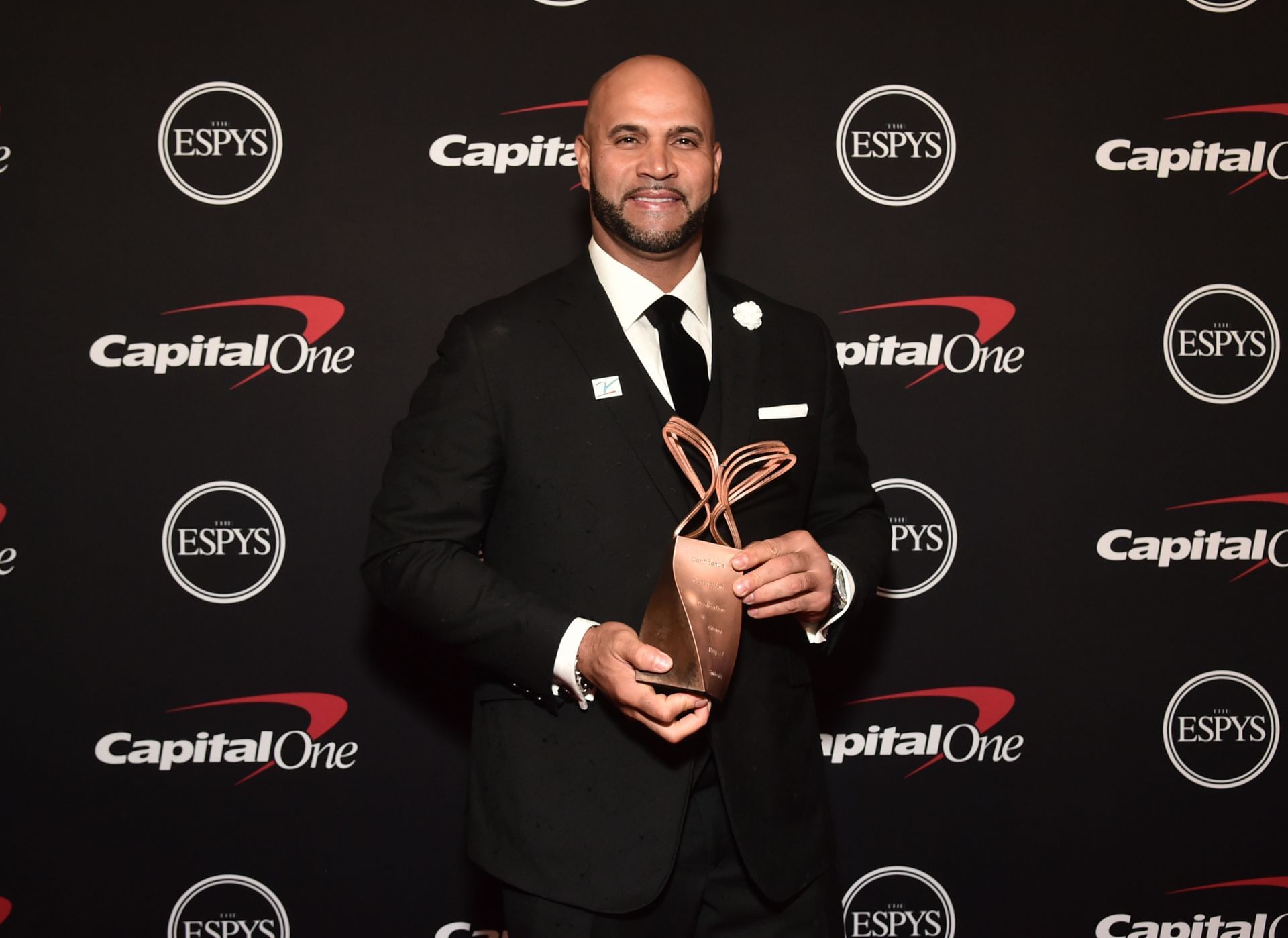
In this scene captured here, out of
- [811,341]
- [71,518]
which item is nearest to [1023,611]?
[811,341]

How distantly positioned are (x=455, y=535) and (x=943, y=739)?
1.46m

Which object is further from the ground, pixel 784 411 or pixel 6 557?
pixel 784 411

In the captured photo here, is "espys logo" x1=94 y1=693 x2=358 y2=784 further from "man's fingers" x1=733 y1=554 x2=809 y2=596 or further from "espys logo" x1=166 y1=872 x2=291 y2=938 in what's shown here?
"man's fingers" x1=733 y1=554 x2=809 y2=596

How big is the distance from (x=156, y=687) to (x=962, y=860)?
1902mm

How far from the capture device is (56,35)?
7.42ft

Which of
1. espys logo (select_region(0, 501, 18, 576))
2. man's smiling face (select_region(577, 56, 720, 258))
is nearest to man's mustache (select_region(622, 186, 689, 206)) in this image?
man's smiling face (select_region(577, 56, 720, 258))

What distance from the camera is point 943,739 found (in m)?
2.46

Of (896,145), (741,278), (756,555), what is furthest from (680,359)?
(896,145)

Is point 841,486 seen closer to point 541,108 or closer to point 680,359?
point 680,359

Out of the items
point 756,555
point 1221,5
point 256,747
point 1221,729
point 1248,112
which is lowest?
point 1221,729

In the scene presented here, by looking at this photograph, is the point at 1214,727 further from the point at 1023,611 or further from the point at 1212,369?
the point at 1212,369

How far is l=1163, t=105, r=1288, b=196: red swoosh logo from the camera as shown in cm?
240

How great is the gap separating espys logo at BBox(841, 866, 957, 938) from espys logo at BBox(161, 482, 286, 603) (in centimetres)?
156

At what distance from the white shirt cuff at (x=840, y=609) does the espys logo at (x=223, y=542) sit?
4.34ft
